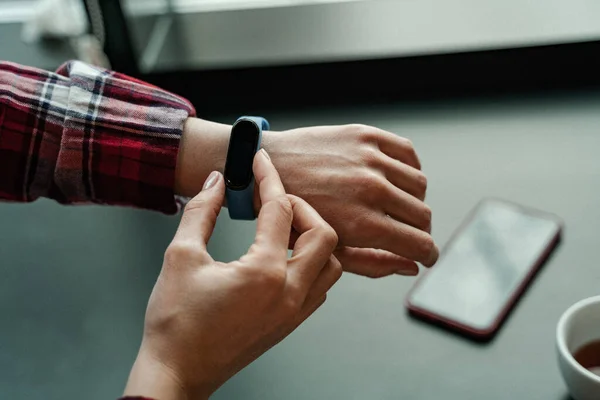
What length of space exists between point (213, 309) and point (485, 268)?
32 cm

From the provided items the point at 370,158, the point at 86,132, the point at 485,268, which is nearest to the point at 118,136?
the point at 86,132

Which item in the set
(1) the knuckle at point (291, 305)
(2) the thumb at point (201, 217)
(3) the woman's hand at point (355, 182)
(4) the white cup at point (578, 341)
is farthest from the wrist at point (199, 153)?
(4) the white cup at point (578, 341)

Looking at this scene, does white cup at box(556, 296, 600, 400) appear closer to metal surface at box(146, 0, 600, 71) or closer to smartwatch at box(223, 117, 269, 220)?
smartwatch at box(223, 117, 269, 220)

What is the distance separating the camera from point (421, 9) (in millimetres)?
1039

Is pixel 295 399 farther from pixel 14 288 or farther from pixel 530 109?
pixel 530 109

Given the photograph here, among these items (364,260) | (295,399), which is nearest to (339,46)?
(364,260)

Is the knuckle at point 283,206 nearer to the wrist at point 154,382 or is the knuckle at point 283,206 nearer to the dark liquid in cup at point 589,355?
the wrist at point 154,382

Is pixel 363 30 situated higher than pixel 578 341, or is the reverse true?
pixel 363 30

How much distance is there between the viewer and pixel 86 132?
78 centimetres

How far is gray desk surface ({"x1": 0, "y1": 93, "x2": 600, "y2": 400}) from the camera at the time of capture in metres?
0.72

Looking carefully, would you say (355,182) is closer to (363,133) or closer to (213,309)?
(363,133)

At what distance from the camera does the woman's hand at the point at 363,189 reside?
0.72 m

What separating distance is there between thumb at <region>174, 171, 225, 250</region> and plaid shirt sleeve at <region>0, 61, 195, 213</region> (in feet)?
0.42

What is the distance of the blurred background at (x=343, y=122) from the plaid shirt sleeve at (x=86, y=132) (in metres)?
0.11
